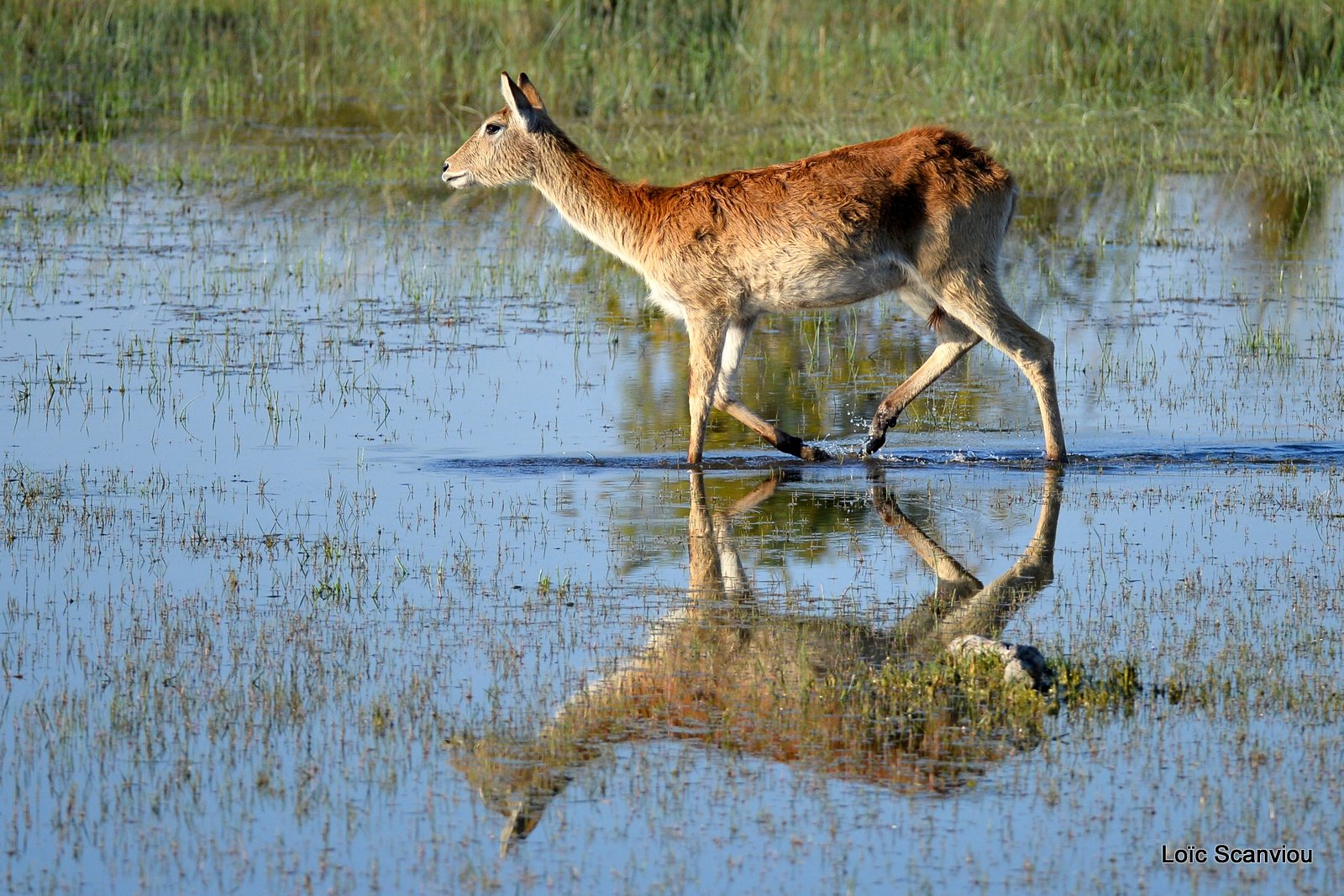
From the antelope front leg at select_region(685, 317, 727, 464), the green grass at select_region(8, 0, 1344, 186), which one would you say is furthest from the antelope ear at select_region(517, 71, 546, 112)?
the green grass at select_region(8, 0, 1344, 186)

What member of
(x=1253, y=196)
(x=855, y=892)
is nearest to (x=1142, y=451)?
(x=855, y=892)

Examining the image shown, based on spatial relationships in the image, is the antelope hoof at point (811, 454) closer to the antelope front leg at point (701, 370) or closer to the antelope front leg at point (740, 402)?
the antelope front leg at point (740, 402)

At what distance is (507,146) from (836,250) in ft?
6.98

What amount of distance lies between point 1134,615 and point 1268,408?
13.2 ft

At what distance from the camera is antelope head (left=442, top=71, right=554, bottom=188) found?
1037cm

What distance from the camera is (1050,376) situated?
9.61 meters

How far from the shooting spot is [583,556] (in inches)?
305

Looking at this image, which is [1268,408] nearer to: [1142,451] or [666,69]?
[1142,451]

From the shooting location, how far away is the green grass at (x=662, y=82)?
17.7 m
